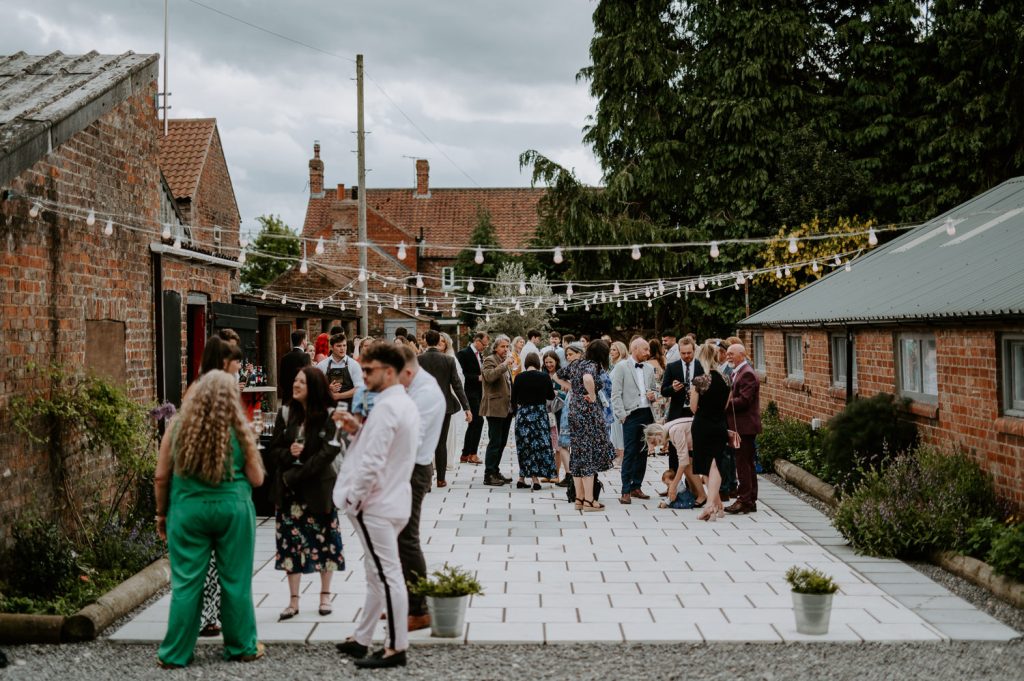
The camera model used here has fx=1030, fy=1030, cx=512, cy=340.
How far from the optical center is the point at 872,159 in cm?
2922

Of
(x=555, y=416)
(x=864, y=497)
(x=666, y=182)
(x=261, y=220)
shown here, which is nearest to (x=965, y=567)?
(x=864, y=497)

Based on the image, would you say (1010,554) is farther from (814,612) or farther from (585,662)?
(585,662)

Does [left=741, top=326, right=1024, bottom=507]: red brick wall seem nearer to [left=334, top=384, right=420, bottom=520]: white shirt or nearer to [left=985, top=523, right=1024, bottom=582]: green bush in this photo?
[left=985, top=523, right=1024, bottom=582]: green bush

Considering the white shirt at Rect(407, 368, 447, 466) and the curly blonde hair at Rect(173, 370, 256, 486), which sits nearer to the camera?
the curly blonde hair at Rect(173, 370, 256, 486)

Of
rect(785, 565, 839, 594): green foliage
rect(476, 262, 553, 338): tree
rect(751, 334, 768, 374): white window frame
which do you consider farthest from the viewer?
rect(476, 262, 553, 338): tree

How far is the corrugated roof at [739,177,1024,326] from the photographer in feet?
33.1

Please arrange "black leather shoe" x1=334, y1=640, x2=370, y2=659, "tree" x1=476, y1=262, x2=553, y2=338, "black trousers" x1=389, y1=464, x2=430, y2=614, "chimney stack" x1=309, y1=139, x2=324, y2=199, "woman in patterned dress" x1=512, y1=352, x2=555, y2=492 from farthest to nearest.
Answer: "chimney stack" x1=309, y1=139, x2=324, y2=199 → "tree" x1=476, y1=262, x2=553, y2=338 → "woman in patterned dress" x1=512, y1=352, x2=555, y2=492 → "black trousers" x1=389, y1=464, x2=430, y2=614 → "black leather shoe" x1=334, y1=640, x2=370, y2=659

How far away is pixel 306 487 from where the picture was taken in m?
6.92

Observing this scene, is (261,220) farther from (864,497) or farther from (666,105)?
(864,497)

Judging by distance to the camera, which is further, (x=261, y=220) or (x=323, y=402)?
(x=261, y=220)

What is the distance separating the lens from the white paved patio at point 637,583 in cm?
671

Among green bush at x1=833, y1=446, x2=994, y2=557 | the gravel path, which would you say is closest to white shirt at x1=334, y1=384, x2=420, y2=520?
the gravel path

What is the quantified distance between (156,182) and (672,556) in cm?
649

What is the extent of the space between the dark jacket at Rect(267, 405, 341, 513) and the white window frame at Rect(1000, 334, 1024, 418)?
617 centimetres
